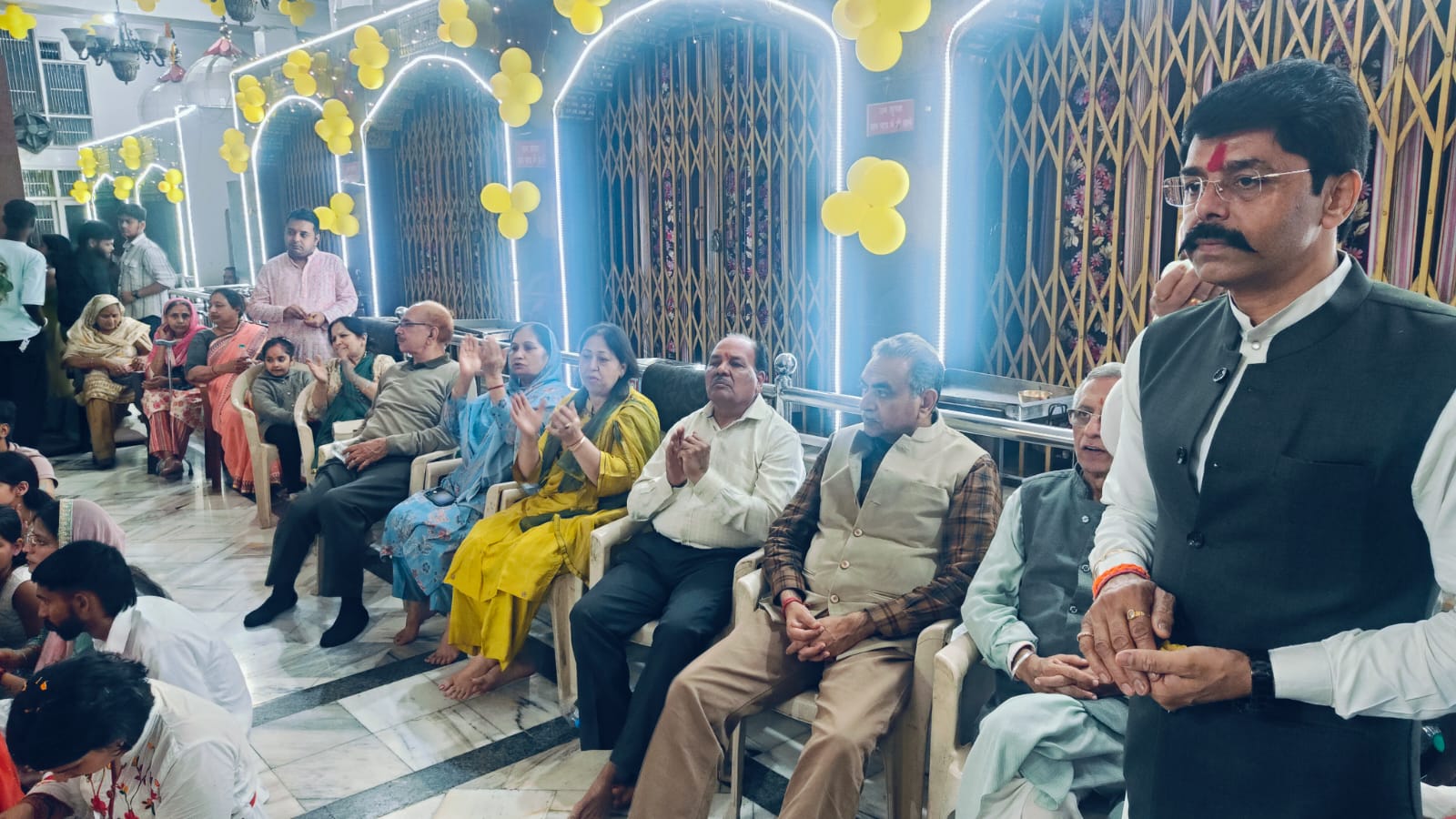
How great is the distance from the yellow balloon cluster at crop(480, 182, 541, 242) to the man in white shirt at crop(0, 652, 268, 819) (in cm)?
351

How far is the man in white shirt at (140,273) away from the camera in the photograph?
7.02 meters

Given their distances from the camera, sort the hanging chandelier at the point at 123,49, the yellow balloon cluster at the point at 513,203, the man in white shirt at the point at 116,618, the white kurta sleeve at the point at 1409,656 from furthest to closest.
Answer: the hanging chandelier at the point at 123,49 → the yellow balloon cluster at the point at 513,203 → the man in white shirt at the point at 116,618 → the white kurta sleeve at the point at 1409,656

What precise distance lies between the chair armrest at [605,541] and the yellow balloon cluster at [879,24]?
1.67 metres

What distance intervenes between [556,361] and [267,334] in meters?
2.58

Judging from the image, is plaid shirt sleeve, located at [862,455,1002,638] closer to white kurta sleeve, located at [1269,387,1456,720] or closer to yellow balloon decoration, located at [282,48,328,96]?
white kurta sleeve, located at [1269,387,1456,720]

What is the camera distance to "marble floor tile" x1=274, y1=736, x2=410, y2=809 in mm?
2594

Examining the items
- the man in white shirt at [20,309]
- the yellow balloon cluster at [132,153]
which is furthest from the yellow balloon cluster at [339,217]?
the yellow balloon cluster at [132,153]

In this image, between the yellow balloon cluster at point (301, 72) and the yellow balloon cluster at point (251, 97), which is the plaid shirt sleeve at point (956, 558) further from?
the yellow balloon cluster at point (251, 97)

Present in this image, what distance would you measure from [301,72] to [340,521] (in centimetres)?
407

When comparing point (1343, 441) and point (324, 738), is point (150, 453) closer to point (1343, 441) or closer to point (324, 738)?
point (324, 738)

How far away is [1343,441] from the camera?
3.31 ft

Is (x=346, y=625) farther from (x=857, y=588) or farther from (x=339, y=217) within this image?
(x=339, y=217)

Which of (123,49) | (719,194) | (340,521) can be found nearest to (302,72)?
(123,49)

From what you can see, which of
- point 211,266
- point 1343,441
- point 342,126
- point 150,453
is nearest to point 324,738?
point 1343,441
